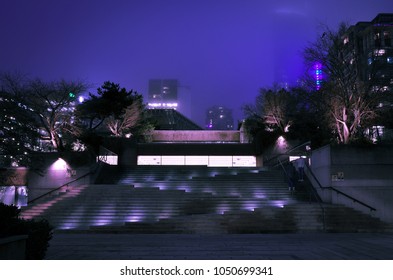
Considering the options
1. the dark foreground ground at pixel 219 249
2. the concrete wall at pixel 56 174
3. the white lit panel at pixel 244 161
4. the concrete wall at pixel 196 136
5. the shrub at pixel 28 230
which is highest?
the concrete wall at pixel 196 136

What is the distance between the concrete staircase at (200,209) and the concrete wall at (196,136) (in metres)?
20.8

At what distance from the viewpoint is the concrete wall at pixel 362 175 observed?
1858 cm

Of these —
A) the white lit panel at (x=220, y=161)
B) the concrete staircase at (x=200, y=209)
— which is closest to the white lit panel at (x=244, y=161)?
the white lit panel at (x=220, y=161)

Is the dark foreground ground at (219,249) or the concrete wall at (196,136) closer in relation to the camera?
the dark foreground ground at (219,249)

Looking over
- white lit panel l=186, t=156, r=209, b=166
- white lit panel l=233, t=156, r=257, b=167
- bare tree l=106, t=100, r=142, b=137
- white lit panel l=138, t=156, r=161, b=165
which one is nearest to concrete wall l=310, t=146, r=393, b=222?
white lit panel l=233, t=156, r=257, b=167

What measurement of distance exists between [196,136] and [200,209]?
89.3 feet

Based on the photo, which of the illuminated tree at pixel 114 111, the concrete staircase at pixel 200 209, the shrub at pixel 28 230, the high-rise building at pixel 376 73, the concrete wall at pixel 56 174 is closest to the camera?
the shrub at pixel 28 230

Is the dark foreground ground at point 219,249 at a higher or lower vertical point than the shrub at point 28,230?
lower

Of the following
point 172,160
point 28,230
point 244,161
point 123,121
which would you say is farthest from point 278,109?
point 28,230

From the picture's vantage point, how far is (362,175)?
19.1 metres

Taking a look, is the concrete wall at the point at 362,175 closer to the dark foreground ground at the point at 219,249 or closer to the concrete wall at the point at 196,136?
the dark foreground ground at the point at 219,249

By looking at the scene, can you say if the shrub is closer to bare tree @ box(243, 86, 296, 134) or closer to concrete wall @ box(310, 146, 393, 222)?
concrete wall @ box(310, 146, 393, 222)

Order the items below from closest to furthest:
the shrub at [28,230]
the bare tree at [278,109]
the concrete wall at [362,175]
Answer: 1. the shrub at [28,230]
2. the concrete wall at [362,175]
3. the bare tree at [278,109]

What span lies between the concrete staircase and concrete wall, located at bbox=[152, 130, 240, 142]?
68.1 ft
